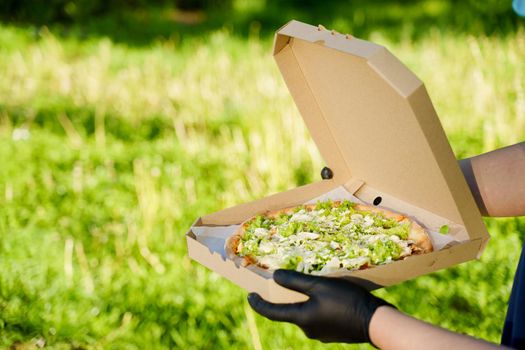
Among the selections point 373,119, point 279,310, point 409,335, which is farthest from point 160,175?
point 409,335

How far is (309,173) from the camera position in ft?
12.9

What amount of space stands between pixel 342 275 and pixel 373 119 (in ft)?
1.24

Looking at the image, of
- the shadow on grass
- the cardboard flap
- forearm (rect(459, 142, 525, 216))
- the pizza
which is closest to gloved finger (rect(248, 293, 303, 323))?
the pizza

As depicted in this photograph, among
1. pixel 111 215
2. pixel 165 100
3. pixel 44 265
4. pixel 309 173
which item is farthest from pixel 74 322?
pixel 165 100

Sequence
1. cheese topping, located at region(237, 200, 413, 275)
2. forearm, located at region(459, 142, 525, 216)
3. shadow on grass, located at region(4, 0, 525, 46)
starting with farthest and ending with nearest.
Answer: shadow on grass, located at region(4, 0, 525, 46) < forearm, located at region(459, 142, 525, 216) < cheese topping, located at region(237, 200, 413, 275)

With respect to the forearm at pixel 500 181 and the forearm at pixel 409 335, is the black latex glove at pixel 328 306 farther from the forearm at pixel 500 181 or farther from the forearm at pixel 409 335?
the forearm at pixel 500 181

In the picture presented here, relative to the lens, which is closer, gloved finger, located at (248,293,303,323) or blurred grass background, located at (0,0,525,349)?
gloved finger, located at (248,293,303,323)

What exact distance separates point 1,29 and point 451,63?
481 centimetres

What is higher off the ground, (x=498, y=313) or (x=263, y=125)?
(x=263, y=125)

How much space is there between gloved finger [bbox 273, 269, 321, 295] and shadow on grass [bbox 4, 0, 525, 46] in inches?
281

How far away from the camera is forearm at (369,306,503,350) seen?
4.33 ft

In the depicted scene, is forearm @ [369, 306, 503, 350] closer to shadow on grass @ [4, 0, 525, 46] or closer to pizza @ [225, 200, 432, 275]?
pizza @ [225, 200, 432, 275]

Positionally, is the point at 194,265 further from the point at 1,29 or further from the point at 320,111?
the point at 1,29

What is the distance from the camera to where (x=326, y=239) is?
1700 millimetres
